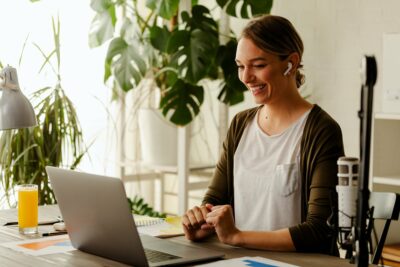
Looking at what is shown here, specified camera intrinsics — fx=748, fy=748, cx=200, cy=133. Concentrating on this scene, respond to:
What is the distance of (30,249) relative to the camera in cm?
219

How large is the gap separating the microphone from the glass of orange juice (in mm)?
1174

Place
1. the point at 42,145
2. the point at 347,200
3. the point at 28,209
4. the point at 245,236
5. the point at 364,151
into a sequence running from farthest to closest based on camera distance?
the point at 42,145, the point at 28,209, the point at 245,236, the point at 347,200, the point at 364,151

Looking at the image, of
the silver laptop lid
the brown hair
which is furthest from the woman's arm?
the brown hair

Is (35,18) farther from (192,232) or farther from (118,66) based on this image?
(192,232)

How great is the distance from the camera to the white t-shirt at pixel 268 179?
2.45 m

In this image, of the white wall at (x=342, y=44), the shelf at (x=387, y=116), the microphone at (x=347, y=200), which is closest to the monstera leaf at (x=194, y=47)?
the white wall at (x=342, y=44)

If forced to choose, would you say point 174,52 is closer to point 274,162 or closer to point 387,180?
point 387,180

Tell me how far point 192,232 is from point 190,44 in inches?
82.2

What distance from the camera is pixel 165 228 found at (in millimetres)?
2518

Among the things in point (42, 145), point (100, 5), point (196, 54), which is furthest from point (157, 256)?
point (100, 5)

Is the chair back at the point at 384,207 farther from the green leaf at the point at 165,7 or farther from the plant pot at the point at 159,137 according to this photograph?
the plant pot at the point at 159,137

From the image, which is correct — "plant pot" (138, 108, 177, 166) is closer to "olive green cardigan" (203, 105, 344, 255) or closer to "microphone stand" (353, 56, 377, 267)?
"olive green cardigan" (203, 105, 344, 255)

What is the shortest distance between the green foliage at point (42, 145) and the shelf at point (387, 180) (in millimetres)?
1591

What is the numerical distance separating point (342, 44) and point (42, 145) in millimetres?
1766
